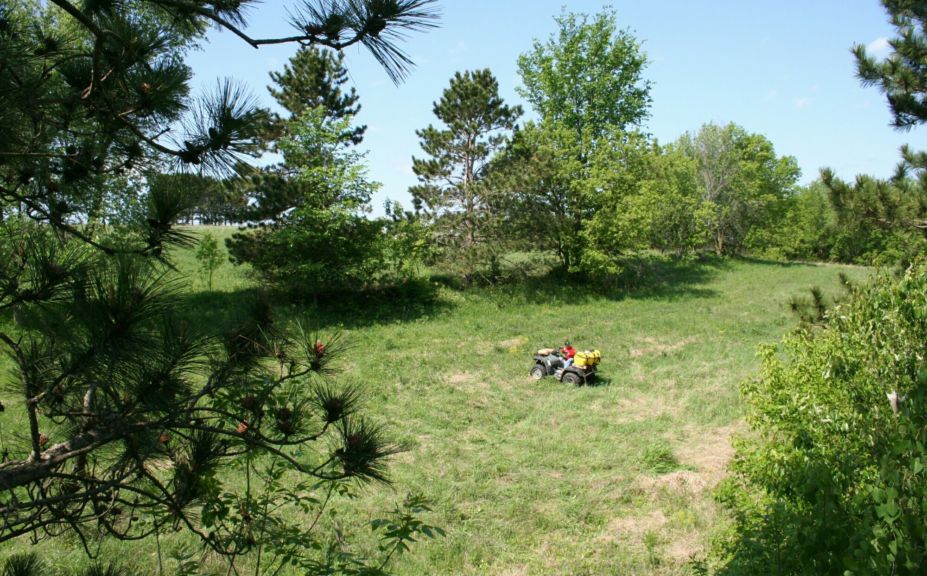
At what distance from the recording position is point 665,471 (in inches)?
318

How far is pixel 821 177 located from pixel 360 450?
295 inches

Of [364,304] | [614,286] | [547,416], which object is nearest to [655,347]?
[547,416]

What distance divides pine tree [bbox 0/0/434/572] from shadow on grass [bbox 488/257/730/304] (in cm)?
1837

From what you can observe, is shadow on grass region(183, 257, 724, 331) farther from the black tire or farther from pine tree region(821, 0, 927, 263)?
pine tree region(821, 0, 927, 263)

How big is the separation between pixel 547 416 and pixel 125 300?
957 cm

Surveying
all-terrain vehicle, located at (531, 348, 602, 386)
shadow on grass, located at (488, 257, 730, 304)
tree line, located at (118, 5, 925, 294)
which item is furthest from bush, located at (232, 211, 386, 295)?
all-terrain vehicle, located at (531, 348, 602, 386)

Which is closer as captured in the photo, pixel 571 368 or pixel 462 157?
pixel 571 368

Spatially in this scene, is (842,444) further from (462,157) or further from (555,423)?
(462,157)

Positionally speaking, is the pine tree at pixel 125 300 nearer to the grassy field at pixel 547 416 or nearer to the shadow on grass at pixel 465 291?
the grassy field at pixel 547 416

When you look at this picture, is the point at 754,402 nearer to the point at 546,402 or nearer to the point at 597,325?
the point at 546,402

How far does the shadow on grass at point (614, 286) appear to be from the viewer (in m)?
21.4

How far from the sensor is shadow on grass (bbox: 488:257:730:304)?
2138cm

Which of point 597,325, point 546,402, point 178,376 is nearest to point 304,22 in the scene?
point 178,376

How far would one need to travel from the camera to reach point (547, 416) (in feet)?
34.7
